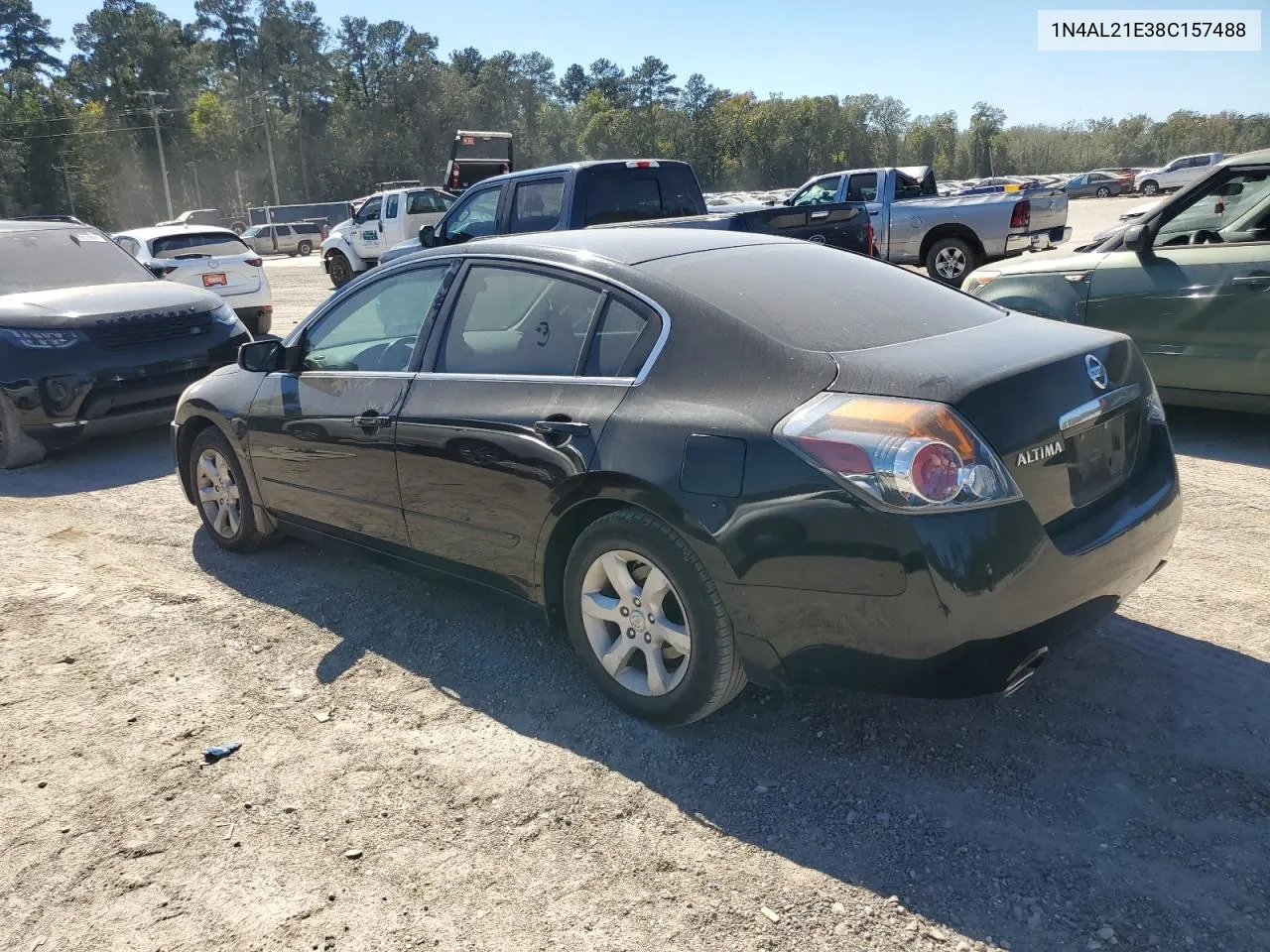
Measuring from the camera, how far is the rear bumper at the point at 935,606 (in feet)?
8.46

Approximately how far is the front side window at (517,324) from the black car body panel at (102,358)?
4.55 m

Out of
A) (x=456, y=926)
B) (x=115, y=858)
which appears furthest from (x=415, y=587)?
(x=456, y=926)

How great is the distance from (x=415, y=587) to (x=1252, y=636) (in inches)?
137

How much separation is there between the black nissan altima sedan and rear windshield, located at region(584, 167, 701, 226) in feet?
19.5

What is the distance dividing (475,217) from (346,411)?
24.9 ft

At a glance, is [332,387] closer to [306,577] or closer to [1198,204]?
[306,577]

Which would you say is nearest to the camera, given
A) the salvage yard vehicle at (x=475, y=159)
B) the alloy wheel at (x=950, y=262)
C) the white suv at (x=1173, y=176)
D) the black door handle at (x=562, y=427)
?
the black door handle at (x=562, y=427)

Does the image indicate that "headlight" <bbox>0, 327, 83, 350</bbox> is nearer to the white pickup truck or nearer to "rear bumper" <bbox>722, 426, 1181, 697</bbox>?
"rear bumper" <bbox>722, 426, 1181, 697</bbox>

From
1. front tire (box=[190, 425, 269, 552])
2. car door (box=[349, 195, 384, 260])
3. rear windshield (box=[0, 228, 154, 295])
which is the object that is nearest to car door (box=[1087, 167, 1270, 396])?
front tire (box=[190, 425, 269, 552])

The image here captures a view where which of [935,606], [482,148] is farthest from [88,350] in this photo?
[482,148]

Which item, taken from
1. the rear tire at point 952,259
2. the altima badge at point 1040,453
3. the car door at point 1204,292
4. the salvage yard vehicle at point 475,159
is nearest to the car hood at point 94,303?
the car door at point 1204,292

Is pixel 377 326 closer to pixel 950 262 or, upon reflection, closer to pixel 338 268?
pixel 950 262

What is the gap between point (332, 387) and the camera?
14.1ft

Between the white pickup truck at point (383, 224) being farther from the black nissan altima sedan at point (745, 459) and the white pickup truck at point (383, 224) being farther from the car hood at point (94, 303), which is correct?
the black nissan altima sedan at point (745, 459)
